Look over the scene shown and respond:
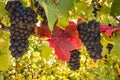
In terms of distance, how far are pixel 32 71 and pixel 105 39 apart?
4144 millimetres

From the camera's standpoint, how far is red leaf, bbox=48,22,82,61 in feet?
4.72

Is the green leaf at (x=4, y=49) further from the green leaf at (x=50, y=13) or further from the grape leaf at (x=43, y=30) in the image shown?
the green leaf at (x=50, y=13)

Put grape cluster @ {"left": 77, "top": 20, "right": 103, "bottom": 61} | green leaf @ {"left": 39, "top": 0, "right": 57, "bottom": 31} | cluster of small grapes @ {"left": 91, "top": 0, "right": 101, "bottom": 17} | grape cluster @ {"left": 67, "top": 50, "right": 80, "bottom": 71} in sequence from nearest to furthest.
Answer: green leaf @ {"left": 39, "top": 0, "right": 57, "bottom": 31} < grape cluster @ {"left": 77, "top": 20, "right": 103, "bottom": 61} < grape cluster @ {"left": 67, "top": 50, "right": 80, "bottom": 71} < cluster of small grapes @ {"left": 91, "top": 0, "right": 101, "bottom": 17}

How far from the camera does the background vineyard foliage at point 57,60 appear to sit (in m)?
1.51

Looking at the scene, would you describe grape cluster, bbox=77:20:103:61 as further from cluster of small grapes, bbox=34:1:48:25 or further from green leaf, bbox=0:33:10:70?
green leaf, bbox=0:33:10:70

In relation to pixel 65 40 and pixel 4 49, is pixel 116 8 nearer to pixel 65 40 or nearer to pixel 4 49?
pixel 65 40

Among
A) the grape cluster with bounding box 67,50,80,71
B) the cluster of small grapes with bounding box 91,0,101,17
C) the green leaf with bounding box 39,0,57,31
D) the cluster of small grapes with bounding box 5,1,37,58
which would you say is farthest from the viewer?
the cluster of small grapes with bounding box 91,0,101,17

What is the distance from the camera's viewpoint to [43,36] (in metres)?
1.46

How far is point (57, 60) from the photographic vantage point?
4035mm

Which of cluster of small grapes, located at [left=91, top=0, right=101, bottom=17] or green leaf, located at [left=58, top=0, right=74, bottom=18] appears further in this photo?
cluster of small grapes, located at [left=91, top=0, right=101, bottom=17]

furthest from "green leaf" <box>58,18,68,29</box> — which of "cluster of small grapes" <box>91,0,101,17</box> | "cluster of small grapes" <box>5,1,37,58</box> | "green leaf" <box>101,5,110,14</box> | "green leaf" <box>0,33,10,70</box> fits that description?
"cluster of small grapes" <box>91,0,101,17</box>

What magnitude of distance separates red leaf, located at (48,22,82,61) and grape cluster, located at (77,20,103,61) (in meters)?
0.03

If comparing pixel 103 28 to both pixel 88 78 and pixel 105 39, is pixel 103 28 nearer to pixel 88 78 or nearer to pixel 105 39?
pixel 105 39

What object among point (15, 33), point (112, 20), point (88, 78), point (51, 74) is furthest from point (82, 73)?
point (15, 33)
